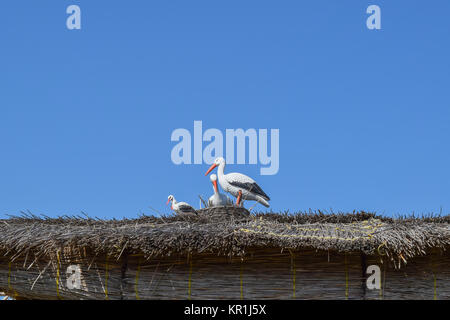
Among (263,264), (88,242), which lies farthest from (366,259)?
(88,242)

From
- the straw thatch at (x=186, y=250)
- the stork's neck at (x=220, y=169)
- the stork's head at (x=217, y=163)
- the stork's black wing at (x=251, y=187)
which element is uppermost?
the stork's head at (x=217, y=163)

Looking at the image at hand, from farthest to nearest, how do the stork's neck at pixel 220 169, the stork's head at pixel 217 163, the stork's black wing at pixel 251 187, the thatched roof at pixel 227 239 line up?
the stork's head at pixel 217 163, the stork's neck at pixel 220 169, the stork's black wing at pixel 251 187, the thatched roof at pixel 227 239

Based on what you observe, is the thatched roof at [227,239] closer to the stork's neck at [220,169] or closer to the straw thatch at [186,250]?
the straw thatch at [186,250]

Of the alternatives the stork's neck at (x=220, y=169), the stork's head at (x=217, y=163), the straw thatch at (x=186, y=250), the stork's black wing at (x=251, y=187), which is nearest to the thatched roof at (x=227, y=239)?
the straw thatch at (x=186, y=250)

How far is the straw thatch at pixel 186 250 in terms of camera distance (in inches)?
205

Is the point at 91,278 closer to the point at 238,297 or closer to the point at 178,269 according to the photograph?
the point at 178,269

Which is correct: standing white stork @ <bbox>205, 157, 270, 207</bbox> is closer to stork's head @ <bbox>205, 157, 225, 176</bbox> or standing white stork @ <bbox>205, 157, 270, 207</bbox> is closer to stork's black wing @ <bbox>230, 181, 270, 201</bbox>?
stork's black wing @ <bbox>230, 181, 270, 201</bbox>

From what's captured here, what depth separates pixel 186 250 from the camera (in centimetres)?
528

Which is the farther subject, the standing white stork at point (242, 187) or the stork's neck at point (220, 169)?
the stork's neck at point (220, 169)

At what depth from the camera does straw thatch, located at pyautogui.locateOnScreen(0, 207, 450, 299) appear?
17.1 ft

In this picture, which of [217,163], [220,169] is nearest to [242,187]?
[220,169]

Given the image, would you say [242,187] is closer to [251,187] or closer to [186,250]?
[251,187]

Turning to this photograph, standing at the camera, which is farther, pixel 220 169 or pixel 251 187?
pixel 220 169

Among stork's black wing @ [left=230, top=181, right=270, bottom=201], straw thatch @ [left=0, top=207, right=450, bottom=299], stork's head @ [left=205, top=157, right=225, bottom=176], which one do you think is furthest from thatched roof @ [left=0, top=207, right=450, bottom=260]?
stork's head @ [left=205, top=157, right=225, bottom=176]
